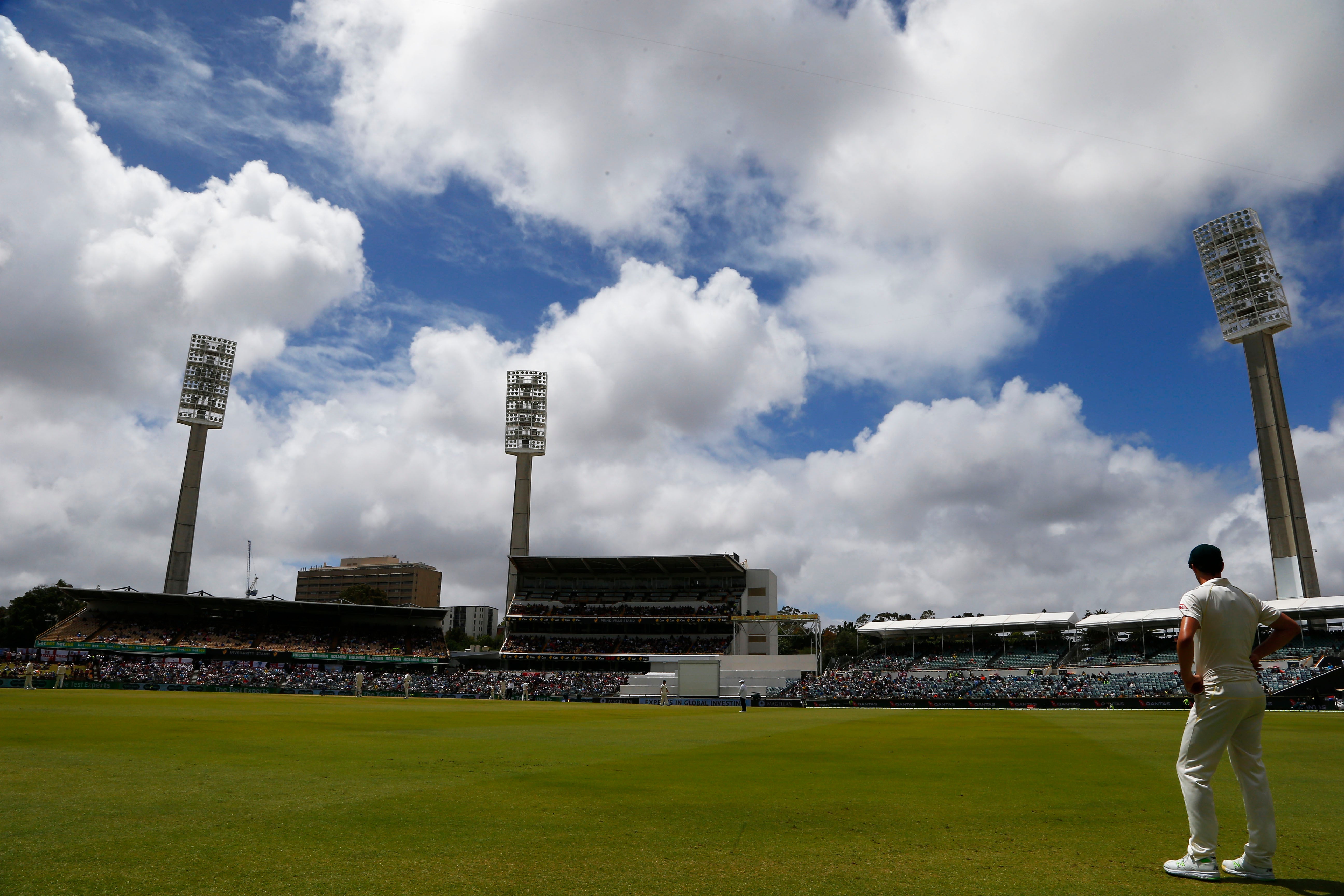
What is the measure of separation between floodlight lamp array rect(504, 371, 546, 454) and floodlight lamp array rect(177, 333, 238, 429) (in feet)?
107

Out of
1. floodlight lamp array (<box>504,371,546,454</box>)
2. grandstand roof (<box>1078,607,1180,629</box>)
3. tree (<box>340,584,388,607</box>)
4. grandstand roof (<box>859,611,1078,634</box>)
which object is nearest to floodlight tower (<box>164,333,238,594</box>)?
floodlight lamp array (<box>504,371,546,454</box>)

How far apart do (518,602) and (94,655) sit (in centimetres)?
4177

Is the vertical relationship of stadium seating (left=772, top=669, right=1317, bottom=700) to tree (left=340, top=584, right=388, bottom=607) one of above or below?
below

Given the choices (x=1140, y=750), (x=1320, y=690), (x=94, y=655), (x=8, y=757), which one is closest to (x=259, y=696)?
(x=94, y=655)

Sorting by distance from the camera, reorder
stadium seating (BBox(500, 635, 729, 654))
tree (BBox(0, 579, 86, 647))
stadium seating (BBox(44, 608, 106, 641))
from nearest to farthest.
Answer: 1. stadium seating (BBox(44, 608, 106, 641))
2. stadium seating (BBox(500, 635, 729, 654))
3. tree (BBox(0, 579, 86, 647))

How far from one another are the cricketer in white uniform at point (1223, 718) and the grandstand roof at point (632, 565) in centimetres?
8601

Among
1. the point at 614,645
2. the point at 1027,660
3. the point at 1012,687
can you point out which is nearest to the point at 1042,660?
the point at 1027,660

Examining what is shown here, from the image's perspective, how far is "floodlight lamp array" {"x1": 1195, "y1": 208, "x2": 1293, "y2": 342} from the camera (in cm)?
6856

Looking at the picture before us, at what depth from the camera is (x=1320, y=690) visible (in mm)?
46406

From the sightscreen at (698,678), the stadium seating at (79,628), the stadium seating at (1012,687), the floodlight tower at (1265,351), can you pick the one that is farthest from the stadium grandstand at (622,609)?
the floodlight tower at (1265,351)

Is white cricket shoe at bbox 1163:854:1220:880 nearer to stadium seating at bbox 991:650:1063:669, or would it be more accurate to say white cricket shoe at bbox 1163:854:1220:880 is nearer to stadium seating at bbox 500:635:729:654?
stadium seating at bbox 991:650:1063:669

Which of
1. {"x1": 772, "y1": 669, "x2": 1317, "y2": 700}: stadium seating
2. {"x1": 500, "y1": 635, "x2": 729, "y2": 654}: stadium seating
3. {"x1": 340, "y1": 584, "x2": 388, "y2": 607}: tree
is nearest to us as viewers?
{"x1": 772, "y1": 669, "x2": 1317, "y2": 700}: stadium seating

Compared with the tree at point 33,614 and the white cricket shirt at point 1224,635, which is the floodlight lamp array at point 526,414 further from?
the white cricket shirt at point 1224,635

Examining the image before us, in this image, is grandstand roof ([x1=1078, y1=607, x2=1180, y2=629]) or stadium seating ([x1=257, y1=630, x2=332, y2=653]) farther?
stadium seating ([x1=257, y1=630, x2=332, y2=653])
